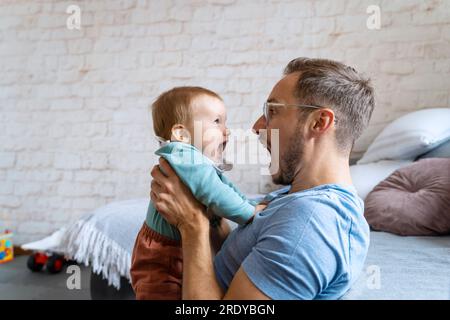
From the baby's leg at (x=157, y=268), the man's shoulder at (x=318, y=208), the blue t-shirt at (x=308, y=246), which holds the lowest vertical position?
the baby's leg at (x=157, y=268)

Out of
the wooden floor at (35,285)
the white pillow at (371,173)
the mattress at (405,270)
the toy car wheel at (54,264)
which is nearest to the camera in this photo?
the mattress at (405,270)

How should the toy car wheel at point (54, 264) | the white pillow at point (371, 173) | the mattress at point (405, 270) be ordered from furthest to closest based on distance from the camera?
the toy car wheel at point (54, 264) < the white pillow at point (371, 173) < the mattress at point (405, 270)

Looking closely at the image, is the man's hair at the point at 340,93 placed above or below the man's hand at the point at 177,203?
above

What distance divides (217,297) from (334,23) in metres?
2.32

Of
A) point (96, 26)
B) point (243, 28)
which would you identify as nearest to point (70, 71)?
point (96, 26)

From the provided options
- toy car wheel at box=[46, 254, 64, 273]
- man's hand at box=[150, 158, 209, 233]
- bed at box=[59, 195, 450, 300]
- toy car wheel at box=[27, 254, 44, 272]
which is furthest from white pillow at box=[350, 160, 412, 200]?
toy car wheel at box=[27, 254, 44, 272]

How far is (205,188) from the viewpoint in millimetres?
1145

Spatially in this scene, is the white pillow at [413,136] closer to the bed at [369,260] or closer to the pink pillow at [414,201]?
the pink pillow at [414,201]

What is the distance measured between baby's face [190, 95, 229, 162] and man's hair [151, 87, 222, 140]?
19mm

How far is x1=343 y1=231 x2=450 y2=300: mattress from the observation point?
Result: 109 centimetres

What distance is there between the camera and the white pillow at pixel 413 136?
216 cm

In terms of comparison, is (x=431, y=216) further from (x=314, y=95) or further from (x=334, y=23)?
(x=334, y=23)

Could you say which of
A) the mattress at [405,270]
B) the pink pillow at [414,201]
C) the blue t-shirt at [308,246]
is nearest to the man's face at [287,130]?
the blue t-shirt at [308,246]

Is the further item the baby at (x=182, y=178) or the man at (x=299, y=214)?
the baby at (x=182, y=178)
